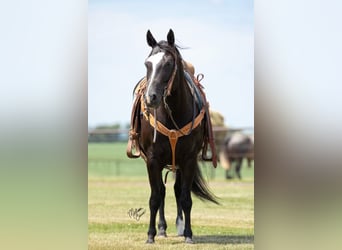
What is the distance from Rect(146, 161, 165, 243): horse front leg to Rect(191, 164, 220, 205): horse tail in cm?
64

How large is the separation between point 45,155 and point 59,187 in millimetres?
305

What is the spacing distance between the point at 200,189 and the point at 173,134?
0.97 m

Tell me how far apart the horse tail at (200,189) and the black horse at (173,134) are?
355 millimetres

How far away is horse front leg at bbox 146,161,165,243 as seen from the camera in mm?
7672

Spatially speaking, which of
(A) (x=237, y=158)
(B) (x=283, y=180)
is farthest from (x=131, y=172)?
(B) (x=283, y=180)

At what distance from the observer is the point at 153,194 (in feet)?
25.4

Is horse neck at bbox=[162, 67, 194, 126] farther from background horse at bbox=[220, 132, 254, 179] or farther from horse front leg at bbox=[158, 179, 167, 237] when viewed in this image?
background horse at bbox=[220, 132, 254, 179]

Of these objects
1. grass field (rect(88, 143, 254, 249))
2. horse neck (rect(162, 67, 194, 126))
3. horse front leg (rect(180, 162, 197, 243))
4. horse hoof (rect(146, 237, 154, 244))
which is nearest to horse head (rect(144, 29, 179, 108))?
horse neck (rect(162, 67, 194, 126))

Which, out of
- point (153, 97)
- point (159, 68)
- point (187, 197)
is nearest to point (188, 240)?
point (187, 197)

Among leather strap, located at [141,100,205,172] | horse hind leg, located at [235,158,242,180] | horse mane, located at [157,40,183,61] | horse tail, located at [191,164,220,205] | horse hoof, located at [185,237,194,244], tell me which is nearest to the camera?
horse mane, located at [157,40,183,61]

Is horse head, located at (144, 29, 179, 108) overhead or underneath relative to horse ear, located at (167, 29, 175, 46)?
underneath

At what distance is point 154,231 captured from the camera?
7.76 m

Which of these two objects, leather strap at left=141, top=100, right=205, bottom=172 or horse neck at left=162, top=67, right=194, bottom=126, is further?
leather strap at left=141, top=100, right=205, bottom=172

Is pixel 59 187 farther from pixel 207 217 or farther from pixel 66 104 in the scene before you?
pixel 207 217
